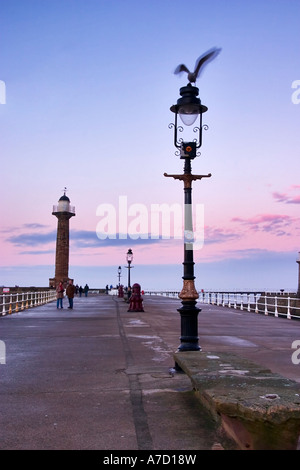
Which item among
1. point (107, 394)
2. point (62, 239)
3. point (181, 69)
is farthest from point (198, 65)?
point (62, 239)

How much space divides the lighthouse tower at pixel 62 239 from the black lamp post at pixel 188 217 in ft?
208

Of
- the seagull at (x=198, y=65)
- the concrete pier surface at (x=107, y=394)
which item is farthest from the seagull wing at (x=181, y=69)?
the concrete pier surface at (x=107, y=394)

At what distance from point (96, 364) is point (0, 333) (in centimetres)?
659

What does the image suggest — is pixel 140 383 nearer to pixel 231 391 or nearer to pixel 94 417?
pixel 94 417

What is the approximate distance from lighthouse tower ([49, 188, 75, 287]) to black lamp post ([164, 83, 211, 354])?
63285mm

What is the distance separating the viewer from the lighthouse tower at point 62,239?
235 feet

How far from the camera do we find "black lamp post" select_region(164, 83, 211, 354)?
8.54 meters

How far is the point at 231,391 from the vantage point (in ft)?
15.8

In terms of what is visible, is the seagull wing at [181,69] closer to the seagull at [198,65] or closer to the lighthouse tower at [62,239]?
the seagull at [198,65]

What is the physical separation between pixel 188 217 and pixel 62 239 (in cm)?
6467

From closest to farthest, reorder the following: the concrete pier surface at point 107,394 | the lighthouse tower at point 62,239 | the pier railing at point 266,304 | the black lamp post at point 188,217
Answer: the concrete pier surface at point 107,394
the black lamp post at point 188,217
the pier railing at point 266,304
the lighthouse tower at point 62,239

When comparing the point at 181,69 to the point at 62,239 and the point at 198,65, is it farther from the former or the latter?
the point at 62,239

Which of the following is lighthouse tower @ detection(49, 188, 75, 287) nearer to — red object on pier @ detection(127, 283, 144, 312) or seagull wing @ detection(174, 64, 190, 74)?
red object on pier @ detection(127, 283, 144, 312)

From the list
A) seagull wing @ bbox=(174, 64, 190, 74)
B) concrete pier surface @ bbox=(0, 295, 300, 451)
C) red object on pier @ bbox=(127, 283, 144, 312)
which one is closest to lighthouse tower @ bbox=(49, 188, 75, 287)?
red object on pier @ bbox=(127, 283, 144, 312)
